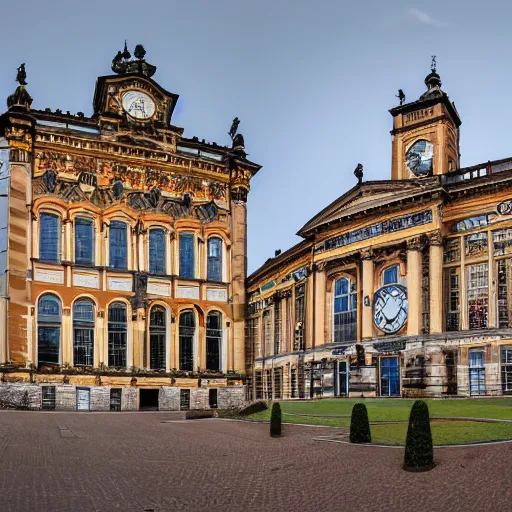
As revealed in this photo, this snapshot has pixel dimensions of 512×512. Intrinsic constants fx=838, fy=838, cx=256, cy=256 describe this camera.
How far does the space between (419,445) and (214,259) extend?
29855 mm

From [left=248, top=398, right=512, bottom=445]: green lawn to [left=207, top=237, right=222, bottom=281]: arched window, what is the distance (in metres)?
10.2

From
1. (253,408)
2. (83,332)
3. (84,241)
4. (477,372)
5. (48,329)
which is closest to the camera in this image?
(253,408)

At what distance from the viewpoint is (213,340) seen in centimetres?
4788

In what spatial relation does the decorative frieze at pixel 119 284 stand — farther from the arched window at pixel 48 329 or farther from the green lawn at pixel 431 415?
the green lawn at pixel 431 415

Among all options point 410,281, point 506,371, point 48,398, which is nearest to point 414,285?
point 410,281

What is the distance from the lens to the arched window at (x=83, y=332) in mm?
43781

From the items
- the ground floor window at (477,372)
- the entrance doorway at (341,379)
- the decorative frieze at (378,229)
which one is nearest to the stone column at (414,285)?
the decorative frieze at (378,229)

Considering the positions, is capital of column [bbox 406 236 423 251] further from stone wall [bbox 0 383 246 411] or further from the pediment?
stone wall [bbox 0 383 246 411]

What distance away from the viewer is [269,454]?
23.0m

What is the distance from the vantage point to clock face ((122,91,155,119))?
47719 mm

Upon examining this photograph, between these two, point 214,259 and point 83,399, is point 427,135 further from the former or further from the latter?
point 83,399

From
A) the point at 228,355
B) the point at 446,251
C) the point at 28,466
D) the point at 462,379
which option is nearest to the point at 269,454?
the point at 28,466

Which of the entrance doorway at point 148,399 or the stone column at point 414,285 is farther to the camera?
the entrance doorway at point 148,399

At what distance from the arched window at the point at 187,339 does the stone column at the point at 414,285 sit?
12449mm
